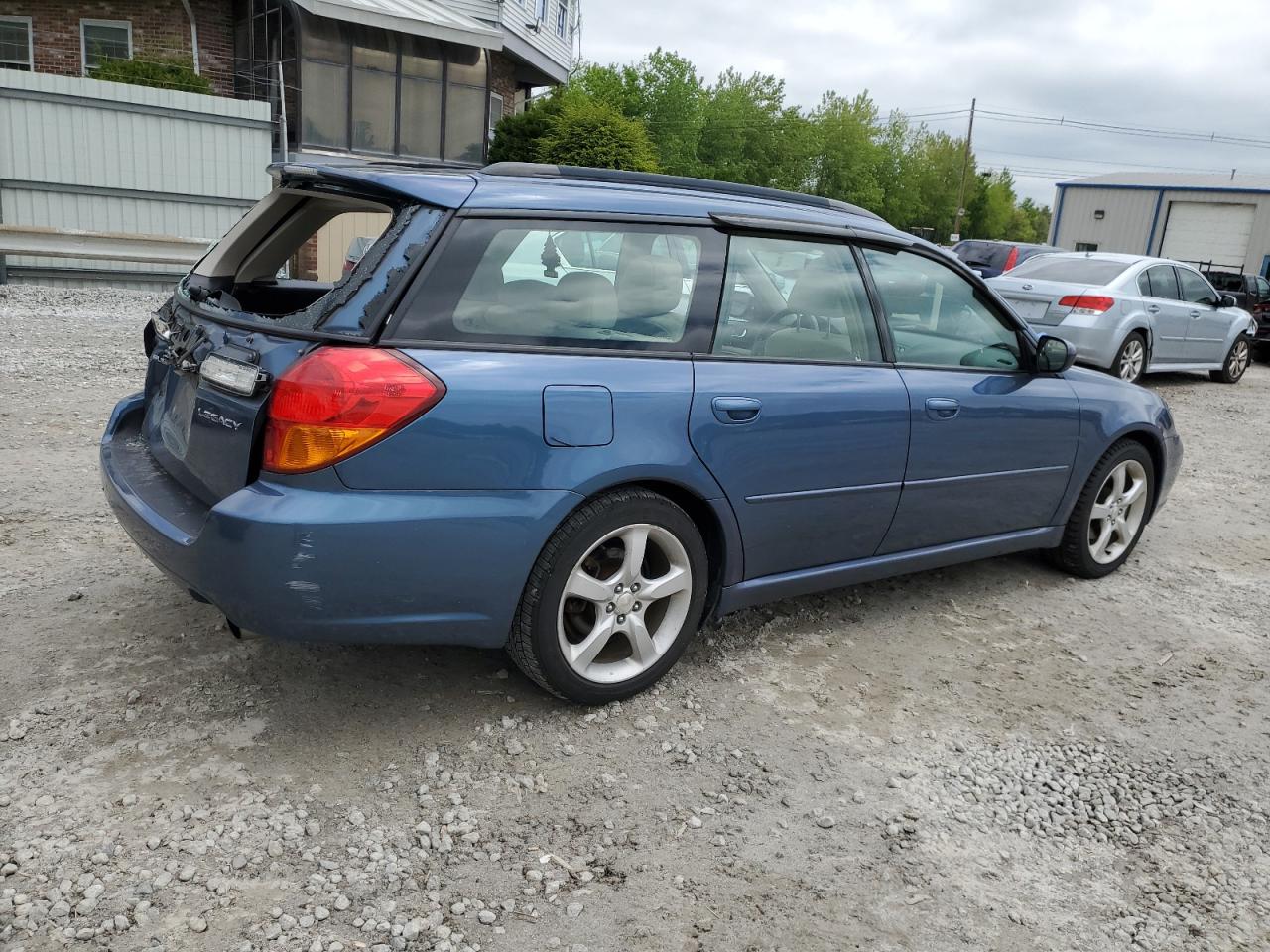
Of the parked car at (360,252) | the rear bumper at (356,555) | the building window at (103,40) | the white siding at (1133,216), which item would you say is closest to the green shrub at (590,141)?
the building window at (103,40)

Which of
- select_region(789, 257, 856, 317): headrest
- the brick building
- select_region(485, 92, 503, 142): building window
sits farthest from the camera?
select_region(485, 92, 503, 142): building window

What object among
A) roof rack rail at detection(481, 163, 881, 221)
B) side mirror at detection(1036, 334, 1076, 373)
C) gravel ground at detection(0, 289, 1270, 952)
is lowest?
gravel ground at detection(0, 289, 1270, 952)

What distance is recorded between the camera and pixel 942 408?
4160 mm

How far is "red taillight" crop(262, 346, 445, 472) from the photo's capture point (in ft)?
9.37

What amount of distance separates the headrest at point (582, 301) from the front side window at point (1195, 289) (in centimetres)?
1158

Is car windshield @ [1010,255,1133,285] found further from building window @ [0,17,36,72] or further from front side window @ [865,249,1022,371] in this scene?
building window @ [0,17,36,72]

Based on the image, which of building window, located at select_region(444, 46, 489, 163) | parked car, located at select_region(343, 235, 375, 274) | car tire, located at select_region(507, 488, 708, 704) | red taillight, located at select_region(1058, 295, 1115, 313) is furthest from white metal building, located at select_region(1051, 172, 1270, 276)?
car tire, located at select_region(507, 488, 708, 704)

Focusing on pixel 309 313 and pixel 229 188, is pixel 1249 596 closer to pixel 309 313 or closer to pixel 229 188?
pixel 309 313

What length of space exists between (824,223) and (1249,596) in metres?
3.00

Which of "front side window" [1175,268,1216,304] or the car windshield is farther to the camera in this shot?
"front side window" [1175,268,1216,304]

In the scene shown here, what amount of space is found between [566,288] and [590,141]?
63.1 feet

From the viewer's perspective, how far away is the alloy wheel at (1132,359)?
1184 centimetres

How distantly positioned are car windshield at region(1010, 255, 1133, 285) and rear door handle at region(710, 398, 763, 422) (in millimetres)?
9517

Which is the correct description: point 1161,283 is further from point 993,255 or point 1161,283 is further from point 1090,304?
point 993,255
